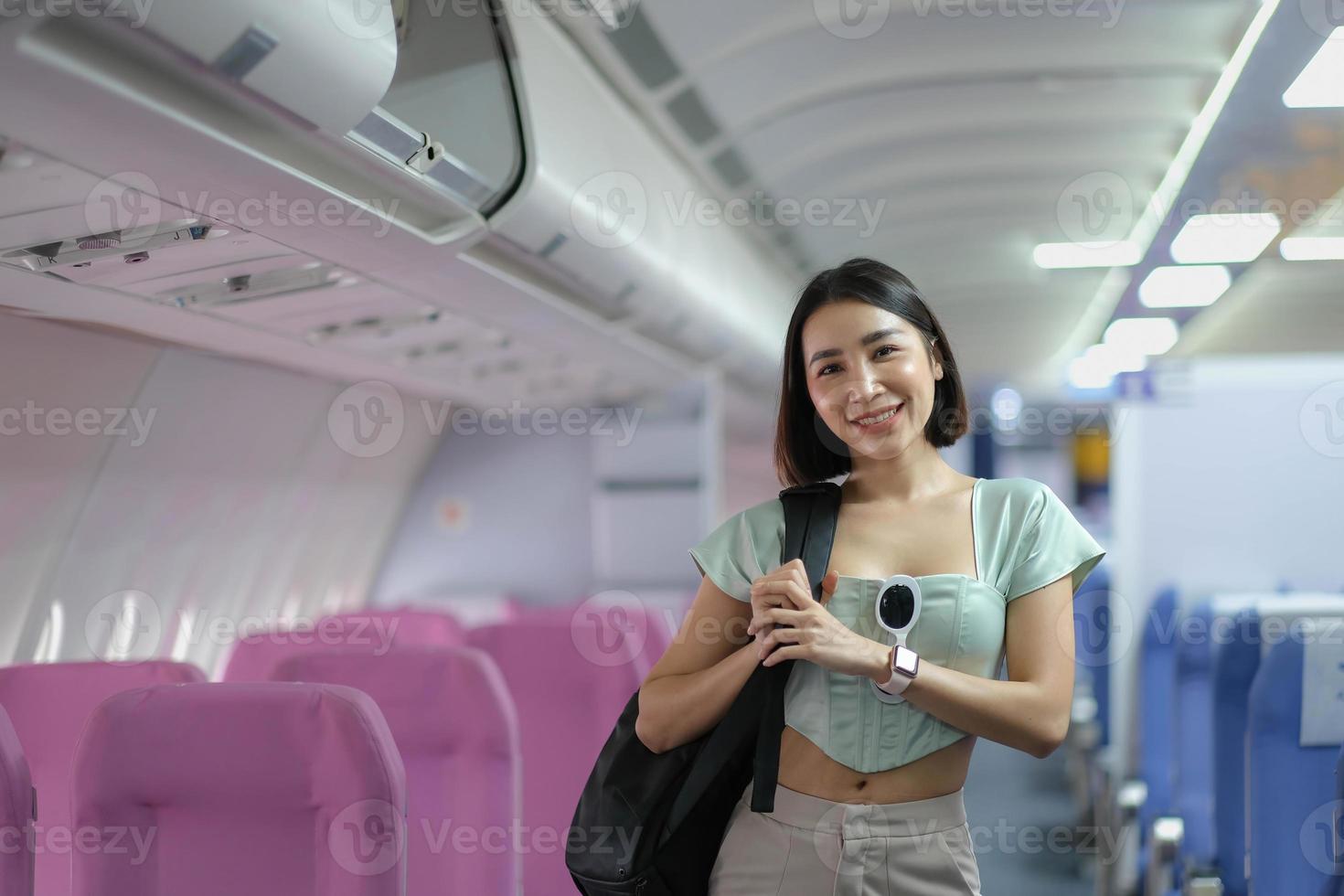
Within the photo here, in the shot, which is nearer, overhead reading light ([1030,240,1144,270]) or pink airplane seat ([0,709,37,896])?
pink airplane seat ([0,709,37,896])

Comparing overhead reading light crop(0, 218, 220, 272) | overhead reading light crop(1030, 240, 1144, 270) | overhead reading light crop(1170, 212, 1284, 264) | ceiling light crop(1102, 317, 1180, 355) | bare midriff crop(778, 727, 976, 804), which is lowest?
bare midriff crop(778, 727, 976, 804)

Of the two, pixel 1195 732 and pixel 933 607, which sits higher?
pixel 933 607

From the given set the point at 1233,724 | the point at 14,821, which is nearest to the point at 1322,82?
the point at 1233,724

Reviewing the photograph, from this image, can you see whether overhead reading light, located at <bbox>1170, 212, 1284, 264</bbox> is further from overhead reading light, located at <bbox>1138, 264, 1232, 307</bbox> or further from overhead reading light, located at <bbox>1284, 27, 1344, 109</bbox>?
overhead reading light, located at <bbox>1284, 27, 1344, 109</bbox>

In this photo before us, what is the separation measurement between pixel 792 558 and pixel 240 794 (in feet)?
3.55

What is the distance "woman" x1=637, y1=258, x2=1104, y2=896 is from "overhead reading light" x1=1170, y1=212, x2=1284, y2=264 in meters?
3.74

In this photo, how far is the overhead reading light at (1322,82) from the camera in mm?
2984

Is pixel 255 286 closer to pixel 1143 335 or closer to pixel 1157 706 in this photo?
pixel 1157 706

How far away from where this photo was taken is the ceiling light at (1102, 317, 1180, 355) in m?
7.38

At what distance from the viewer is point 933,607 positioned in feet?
5.36

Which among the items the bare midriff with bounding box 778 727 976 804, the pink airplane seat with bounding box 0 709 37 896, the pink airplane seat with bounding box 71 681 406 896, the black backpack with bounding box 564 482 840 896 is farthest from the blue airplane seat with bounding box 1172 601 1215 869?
the pink airplane seat with bounding box 0 709 37 896

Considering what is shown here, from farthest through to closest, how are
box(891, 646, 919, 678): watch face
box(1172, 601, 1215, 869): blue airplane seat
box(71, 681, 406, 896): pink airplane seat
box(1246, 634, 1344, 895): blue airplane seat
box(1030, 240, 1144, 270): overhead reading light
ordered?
1. box(1030, 240, 1144, 270): overhead reading light
2. box(1172, 601, 1215, 869): blue airplane seat
3. box(1246, 634, 1344, 895): blue airplane seat
4. box(71, 681, 406, 896): pink airplane seat
5. box(891, 646, 919, 678): watch face

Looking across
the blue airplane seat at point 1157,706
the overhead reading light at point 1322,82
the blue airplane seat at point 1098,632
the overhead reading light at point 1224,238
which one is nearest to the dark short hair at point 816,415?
the overhead reading light at point 1322,82

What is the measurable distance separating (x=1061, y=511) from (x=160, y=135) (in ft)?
5.41
